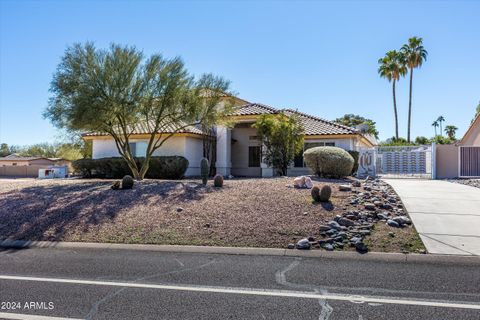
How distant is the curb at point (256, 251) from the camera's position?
23.5 feet

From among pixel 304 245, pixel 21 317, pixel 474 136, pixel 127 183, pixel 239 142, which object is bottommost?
pixel 21 317

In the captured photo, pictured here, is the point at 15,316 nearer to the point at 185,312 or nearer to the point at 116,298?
the point at 116,298

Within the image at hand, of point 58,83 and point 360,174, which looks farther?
point 360,174

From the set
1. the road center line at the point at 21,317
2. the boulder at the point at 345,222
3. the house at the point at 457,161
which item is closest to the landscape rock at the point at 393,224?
the boulder at the point at 345,222

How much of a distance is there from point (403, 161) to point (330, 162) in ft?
35.2

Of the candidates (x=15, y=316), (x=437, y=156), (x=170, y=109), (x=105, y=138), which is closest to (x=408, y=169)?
(x=437, y=156)

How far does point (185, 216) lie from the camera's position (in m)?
10.2

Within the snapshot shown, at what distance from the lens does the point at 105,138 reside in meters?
27.3

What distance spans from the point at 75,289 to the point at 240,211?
520cm

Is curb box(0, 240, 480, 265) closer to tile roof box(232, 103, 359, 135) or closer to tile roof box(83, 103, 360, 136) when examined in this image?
tile roof box(83, 103, 360, 136)

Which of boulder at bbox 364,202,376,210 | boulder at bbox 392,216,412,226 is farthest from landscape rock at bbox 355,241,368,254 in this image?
boulder at bbox 364,202,376,210

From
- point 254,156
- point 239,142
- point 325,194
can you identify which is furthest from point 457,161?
point 325,194

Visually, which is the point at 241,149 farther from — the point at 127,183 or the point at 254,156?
the point at 127,183

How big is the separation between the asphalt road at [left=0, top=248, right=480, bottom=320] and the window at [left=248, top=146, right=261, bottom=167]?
19.7m
